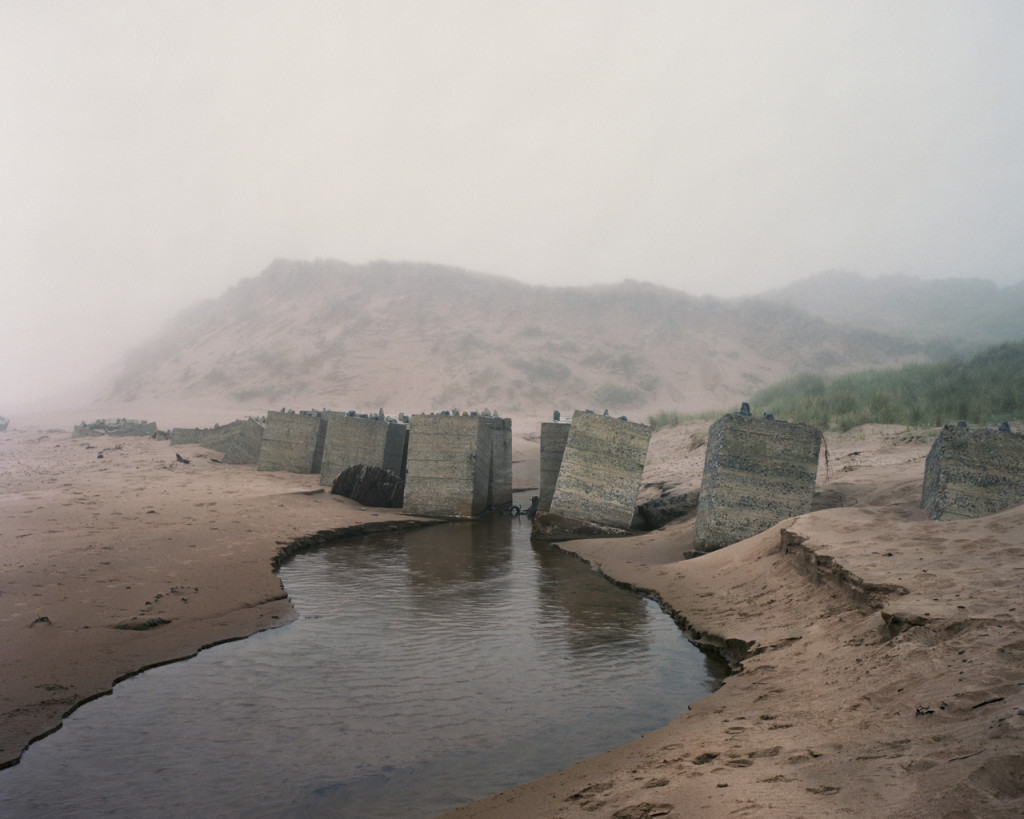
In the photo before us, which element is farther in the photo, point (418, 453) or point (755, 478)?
point (418, 453)

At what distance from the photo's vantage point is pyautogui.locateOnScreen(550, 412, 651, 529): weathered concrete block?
1213 centimetres

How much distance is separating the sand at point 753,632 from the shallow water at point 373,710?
31 centimetres

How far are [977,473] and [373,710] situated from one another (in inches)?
303

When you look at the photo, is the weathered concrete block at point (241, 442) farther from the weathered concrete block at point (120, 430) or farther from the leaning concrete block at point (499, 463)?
the weathered concrete block at point (120, 430)

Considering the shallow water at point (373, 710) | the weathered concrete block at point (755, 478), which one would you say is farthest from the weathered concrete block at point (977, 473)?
the shallow water at point (373, 710)

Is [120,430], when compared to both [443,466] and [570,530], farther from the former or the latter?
[570,530]

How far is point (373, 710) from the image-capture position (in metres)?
4.73

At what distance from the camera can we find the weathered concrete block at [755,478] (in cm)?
940

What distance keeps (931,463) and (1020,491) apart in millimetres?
992

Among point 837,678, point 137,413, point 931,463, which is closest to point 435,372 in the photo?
point 137,413

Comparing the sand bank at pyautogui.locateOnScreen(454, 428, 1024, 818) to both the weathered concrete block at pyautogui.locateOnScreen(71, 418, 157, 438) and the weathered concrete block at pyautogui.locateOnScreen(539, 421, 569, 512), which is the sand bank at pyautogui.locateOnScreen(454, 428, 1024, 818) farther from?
the weathered concrete block at pyautogui.locateOnScreen(71, 418, 157, 438)

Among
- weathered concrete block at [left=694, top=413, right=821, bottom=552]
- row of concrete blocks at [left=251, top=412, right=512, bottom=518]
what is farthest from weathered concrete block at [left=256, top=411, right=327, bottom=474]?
weathered concrete block at [left=694, top=413, right=821, bottom=552]

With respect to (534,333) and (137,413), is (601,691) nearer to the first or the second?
(137,413)

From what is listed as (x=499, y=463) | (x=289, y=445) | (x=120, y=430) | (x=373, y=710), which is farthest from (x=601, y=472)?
(x=120, y=430)
